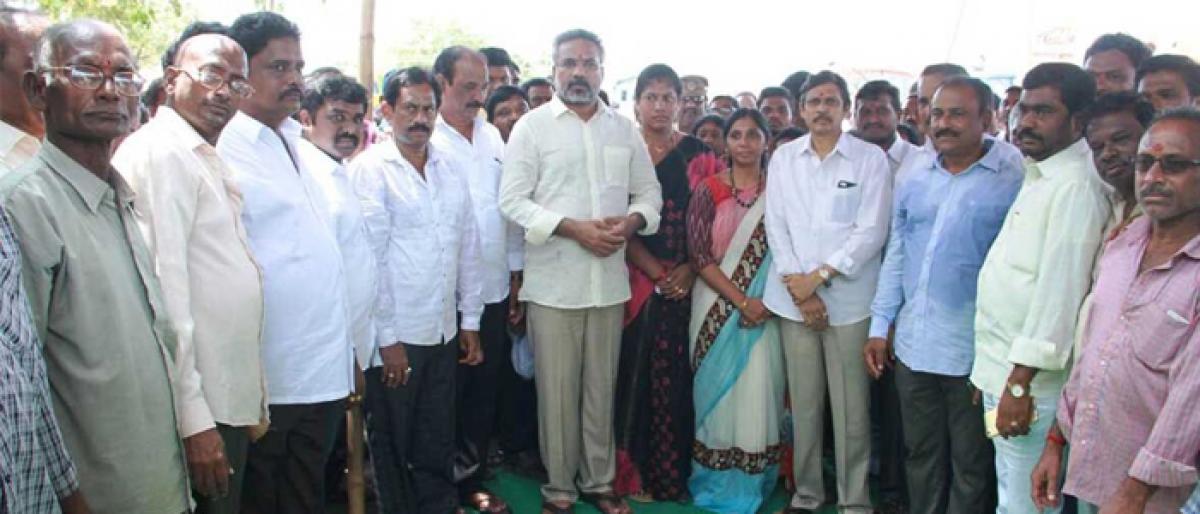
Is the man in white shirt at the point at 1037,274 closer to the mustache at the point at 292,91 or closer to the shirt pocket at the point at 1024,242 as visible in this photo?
the shirt pocket at the point at 1024,242

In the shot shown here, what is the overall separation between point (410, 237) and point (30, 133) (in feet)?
4.60

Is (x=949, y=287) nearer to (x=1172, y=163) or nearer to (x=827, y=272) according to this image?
(x=827, y=272)

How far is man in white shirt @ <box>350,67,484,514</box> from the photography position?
3.33 meters

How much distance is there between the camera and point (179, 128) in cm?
225

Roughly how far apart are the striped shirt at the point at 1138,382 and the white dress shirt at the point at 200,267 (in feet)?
7.31

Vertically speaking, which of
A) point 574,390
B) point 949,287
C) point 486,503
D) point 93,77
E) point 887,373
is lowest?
point 486,503

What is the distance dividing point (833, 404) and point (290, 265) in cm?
237

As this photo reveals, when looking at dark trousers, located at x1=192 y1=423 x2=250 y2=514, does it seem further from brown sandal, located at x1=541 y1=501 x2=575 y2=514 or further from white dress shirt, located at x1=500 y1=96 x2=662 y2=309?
brown sandal, located at x1=541 y1=501 x2=575 y2=514

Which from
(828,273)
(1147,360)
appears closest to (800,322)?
(828,273)

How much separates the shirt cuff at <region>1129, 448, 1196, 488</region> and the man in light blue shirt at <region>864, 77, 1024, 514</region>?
101cm

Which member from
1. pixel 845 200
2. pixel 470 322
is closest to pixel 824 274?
pixel 845 200

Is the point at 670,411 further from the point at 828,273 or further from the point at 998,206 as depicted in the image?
the point at 998,206

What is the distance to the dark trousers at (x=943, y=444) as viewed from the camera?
3.16 metres

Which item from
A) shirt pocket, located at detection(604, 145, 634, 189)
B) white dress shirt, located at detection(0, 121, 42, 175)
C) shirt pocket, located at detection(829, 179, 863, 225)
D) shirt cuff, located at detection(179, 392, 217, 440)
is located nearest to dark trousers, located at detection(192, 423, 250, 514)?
shirt cuff, located at detection(179, 392, 217, 440)
